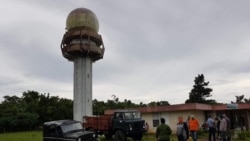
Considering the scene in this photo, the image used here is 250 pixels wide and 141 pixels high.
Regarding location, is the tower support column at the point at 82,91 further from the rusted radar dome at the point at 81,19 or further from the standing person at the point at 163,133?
the standing person at the point at 163,133

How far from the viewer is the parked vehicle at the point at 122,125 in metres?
20.3

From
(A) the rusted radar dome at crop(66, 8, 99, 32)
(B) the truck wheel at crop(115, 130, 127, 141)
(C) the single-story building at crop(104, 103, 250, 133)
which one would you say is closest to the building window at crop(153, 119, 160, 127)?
(C) the single-story building at crop(104, 103, 250, 133)

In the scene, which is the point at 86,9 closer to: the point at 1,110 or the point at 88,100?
the point at 88,100

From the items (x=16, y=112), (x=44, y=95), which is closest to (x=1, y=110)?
(x=16, y=112)

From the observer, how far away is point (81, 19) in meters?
38.8

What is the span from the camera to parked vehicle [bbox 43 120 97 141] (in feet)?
50.2

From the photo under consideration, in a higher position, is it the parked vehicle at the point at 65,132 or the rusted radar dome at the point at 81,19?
the rusted radar dome at the point at 81,19

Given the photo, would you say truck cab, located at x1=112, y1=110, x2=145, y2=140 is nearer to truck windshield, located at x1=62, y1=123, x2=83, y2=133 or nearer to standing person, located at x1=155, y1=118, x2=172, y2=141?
truck windshield, located at x1=62, y1=123, x2=83, y2=133

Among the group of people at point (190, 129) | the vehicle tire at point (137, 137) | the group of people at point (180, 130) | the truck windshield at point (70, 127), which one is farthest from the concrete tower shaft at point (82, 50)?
the group of people at point (180, 130)

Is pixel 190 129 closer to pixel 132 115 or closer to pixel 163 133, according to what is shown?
pixel 132 115

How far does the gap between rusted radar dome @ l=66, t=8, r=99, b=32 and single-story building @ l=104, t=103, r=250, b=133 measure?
1375 cm

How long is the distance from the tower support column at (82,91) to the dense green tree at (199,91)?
68.9ft

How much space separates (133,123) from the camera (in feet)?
66.9

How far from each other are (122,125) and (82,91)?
59.3 ft
